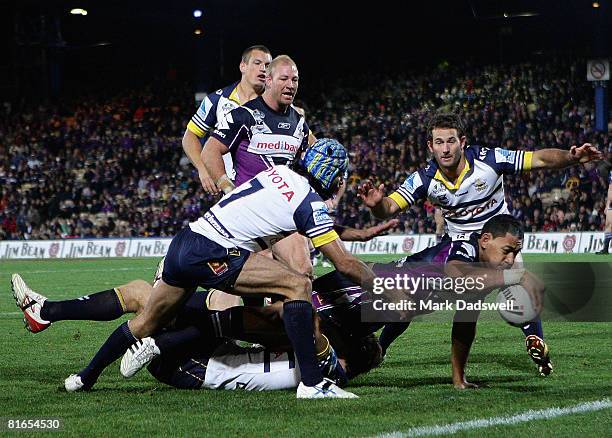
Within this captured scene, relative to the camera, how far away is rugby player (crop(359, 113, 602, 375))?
24.8 ft

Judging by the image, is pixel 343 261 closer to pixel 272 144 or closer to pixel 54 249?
pixel 272 144

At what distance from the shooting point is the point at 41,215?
34219mm

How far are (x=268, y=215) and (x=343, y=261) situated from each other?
0.56m

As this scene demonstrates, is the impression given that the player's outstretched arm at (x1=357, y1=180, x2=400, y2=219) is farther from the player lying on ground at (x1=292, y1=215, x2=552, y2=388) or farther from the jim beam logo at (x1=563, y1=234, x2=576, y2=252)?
the jim beam logo at (x1=563, y1=234, x2=576, y2=252)

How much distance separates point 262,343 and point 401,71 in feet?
110

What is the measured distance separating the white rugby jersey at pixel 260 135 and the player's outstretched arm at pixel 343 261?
102 inches

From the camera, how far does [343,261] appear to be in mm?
6062

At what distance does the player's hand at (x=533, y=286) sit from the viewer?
6.63m

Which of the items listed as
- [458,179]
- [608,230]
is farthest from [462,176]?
[608,230]

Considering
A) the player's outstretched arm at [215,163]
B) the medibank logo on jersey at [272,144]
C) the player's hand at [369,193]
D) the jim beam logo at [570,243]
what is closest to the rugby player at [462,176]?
the player's hand at [369,193]

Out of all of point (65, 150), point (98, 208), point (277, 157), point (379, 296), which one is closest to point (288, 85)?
point (277, 157)

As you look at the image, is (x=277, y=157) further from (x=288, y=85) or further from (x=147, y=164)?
(x=147, y=164)

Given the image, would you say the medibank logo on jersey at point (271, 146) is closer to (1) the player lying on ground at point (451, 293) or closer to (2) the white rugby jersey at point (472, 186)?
(2) the white rugby jersey at point (472, 186)

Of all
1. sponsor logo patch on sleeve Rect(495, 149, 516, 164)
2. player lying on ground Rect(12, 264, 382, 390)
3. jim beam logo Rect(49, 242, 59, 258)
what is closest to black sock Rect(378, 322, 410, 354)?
player lying on ground Rect(12, 264, 382, 390)
